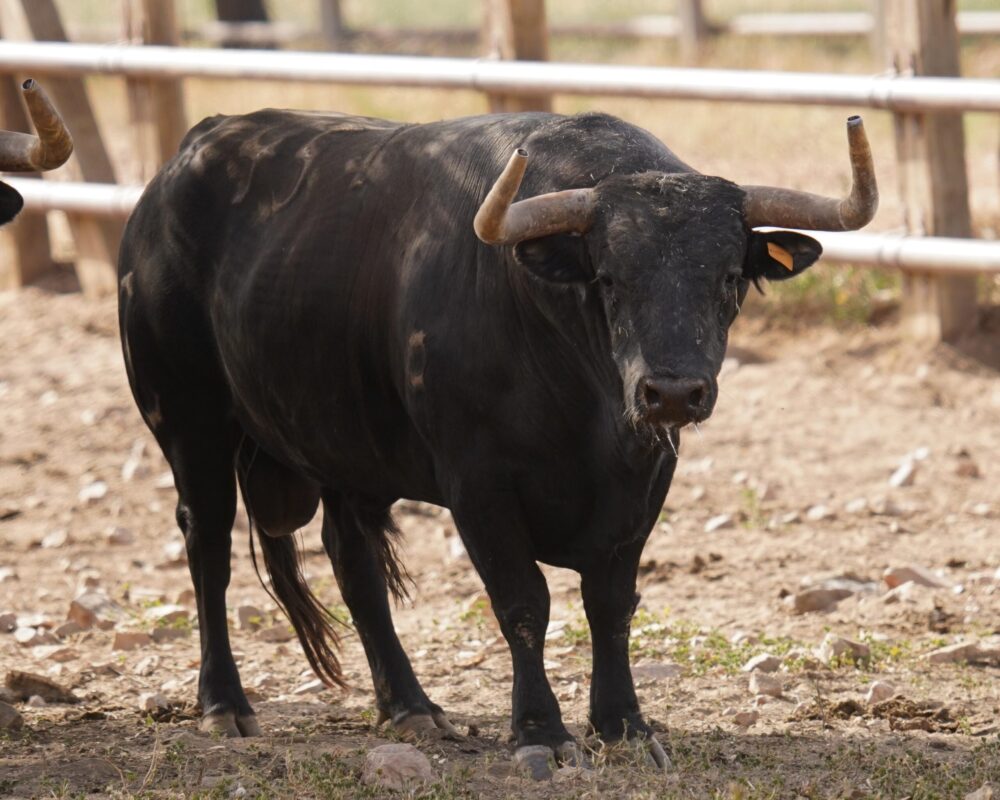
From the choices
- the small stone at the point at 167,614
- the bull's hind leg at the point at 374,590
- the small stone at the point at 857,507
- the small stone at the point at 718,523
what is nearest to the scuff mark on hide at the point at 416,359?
the bull's hind leg at the point at 374,590

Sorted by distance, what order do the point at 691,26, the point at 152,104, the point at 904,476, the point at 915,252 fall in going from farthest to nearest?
1. the point at 691,26
2. the point at 152,104
3. the point at 915,252
4. the point at 904,476

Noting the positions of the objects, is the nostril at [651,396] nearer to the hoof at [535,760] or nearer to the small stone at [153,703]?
the hoof at [535,760]

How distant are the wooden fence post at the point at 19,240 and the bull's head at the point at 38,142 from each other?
207 inches

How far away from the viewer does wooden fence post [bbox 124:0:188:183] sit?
9.78 meters

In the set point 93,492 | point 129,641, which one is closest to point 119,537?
point 93,492

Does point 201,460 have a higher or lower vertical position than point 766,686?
higher

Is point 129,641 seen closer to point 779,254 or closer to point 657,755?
point 657,755

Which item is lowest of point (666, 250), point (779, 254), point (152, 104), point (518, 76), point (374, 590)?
point (374, 590)

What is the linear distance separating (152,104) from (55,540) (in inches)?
138

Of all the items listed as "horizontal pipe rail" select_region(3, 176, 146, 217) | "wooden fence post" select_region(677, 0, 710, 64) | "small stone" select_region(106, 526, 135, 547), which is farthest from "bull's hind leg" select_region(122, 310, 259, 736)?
"wooden fence post" select_region(677, 0, 710, 64)

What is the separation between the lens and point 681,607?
6164 mm

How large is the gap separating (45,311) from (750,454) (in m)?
4.39

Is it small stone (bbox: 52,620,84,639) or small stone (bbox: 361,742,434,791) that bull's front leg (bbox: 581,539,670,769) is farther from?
small stone (bbox: 52,620,84,639)

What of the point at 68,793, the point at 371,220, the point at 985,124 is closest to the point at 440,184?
the point at 371,220
